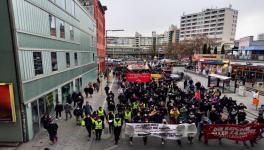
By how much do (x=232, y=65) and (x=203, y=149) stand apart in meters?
34.2

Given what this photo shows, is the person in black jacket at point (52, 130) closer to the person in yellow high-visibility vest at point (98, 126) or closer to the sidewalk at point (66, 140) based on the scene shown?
the sidewalk at point (66, 140)

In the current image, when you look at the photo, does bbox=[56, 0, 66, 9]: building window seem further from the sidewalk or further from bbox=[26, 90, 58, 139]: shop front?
the sidewalk

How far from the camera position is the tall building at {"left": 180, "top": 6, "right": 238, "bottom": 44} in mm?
127750

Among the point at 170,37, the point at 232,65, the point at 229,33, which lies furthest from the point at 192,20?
the point at 232,65

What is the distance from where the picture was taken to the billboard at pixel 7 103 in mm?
10820

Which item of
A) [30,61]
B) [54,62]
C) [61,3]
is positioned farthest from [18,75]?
[61,3]

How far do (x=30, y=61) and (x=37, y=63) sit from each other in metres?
0.96

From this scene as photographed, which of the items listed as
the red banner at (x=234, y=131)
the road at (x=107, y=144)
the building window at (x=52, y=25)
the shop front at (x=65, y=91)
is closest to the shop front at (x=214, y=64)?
the shop front at (x=65, y=91)

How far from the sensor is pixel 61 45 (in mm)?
18141

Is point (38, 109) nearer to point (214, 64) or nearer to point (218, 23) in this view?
point (214, 64)

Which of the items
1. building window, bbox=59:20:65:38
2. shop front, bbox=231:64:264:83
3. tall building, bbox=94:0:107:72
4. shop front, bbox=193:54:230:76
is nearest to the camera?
building window, bbox=59:20:65:38

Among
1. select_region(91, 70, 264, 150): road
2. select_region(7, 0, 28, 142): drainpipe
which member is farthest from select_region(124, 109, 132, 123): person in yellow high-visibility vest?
select_region(7, 0, 28, 142): drainpipe

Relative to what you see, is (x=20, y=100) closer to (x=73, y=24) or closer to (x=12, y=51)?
(x=12, y=51)

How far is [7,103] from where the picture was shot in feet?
35.8
